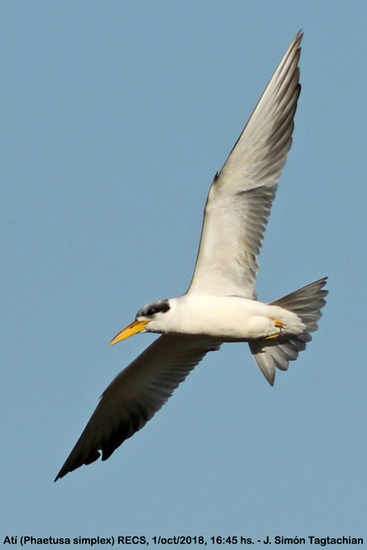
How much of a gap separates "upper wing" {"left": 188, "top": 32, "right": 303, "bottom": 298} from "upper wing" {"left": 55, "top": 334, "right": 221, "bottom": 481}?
1568 millimetres

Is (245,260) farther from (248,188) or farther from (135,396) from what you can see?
(135,396)

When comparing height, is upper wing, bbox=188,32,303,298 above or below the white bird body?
above

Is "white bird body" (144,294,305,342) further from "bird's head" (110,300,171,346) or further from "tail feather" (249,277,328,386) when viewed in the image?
"tail feather" (249,277,328,386)

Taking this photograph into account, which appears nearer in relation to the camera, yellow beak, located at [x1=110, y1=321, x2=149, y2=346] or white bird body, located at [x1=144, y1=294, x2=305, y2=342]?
white bird body, located at [x1=144, y1=294, x2=305, y2=342]

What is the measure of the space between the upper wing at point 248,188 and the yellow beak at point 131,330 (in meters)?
0.74

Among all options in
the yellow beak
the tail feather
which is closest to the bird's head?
the yellow beak

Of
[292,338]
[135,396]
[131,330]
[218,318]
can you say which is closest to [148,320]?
[131,330]

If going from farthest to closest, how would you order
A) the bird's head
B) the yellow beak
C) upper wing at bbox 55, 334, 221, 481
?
upper wing at bbox 55, 334, 221, 481, the yellow beak, the bird's head

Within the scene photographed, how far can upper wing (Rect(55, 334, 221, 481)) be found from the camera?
1377 cm

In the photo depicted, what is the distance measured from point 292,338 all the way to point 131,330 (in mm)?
2098

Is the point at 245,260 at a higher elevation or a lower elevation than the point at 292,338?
higher

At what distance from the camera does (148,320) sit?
11898 millimetres

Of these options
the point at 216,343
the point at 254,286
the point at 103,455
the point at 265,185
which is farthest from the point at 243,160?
the point at 103,455

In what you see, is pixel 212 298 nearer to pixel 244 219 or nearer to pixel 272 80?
pixel 244 219
